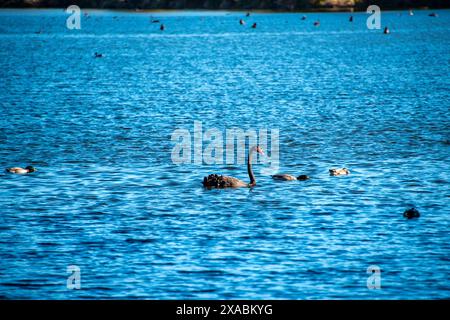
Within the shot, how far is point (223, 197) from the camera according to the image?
39.8 m

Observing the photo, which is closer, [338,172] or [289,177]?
[289,177]

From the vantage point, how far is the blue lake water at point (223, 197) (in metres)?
29.3

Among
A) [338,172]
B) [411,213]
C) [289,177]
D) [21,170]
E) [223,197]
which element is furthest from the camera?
[21,170]

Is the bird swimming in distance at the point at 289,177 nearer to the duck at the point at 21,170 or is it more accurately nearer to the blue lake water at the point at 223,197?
the blue lake water at the point at 223,197

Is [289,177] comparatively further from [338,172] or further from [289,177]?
[338,172]

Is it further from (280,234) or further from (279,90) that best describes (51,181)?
(279,90)

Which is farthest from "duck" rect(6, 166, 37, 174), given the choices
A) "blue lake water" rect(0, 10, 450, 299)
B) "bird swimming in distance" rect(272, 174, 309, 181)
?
"bird swimming in distance" rect(272, 174, 309, 181)

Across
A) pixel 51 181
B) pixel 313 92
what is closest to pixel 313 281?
pixel 51 181

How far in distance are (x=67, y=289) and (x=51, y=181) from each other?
15509mm

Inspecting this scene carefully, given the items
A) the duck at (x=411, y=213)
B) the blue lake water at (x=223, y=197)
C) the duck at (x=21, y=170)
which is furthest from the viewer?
the duck at (x=21, y=170)

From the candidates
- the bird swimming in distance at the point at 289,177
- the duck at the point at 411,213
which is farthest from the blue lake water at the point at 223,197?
the bird swimming in distance at the point at 289,177

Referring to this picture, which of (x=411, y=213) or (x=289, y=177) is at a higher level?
(x=411, y=213)

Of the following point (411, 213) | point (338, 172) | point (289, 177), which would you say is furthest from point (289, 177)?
point (411, 213)

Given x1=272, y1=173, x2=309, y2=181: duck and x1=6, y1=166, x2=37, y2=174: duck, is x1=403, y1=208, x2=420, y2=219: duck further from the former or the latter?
x1=6, y1=166, x2=37, y2=174: duck
